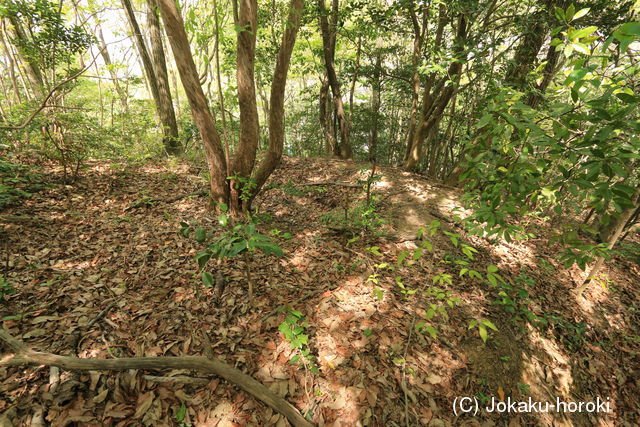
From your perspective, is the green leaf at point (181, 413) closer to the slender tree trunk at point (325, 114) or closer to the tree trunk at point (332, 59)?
the tree trunk at point (332, 59)

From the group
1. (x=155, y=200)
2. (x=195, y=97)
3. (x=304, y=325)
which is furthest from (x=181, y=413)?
(x=155, y=200)

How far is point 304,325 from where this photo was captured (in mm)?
3000

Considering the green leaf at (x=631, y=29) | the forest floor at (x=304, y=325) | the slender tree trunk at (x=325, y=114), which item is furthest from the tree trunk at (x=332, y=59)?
the green leaf at (x=631, y=29)

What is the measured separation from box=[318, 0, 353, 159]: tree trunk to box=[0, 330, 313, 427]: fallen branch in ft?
28.6

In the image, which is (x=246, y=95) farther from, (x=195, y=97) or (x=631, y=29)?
(x=631, y=29)

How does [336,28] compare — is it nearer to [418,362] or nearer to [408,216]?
[408,216]

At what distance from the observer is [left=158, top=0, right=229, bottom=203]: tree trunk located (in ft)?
11.9

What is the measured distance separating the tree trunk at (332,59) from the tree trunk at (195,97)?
17.1 feet

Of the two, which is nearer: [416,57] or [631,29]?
[631,29]

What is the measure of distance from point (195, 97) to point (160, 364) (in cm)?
366

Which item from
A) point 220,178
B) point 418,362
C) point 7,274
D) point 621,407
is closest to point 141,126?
point 220,178

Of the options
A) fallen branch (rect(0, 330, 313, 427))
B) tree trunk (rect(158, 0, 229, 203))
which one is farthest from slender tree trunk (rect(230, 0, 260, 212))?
fallen branch (rect(0, 330, 313, 427))

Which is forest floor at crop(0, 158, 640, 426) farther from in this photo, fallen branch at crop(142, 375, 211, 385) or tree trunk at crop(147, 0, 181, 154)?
tree trunk at crop(147, 0, 181, 154)

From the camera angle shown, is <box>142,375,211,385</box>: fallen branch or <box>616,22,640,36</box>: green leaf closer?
<box>616,22,640,36</box>: green leaf
